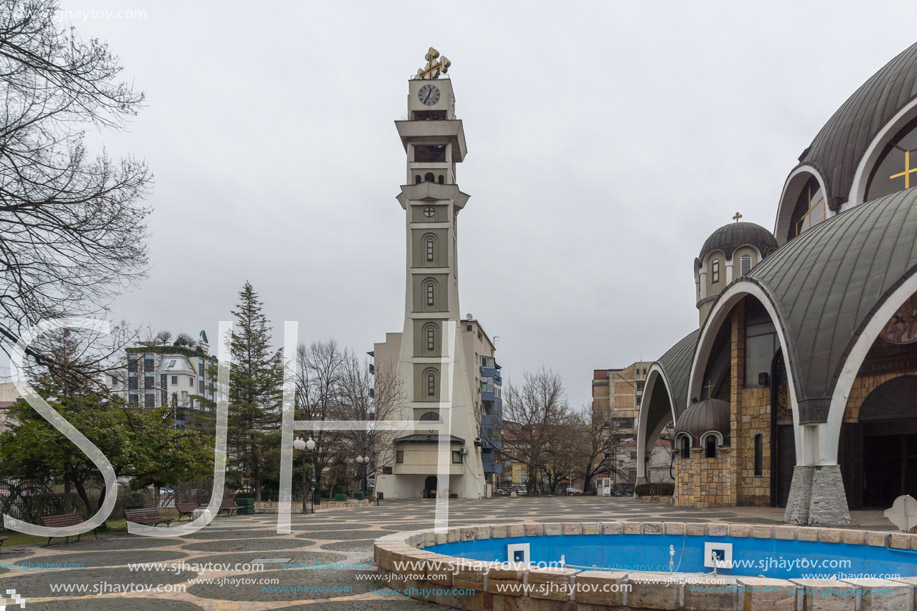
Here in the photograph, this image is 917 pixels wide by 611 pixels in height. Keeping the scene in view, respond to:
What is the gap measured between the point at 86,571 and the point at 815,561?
492 inches

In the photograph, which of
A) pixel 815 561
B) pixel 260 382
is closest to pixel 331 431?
pixel 260 382

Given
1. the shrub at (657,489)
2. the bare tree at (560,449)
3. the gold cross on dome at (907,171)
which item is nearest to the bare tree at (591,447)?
the bare tree at (560,449)

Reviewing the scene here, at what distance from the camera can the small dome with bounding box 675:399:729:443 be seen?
28.2m

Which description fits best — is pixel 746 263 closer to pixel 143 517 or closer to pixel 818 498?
pixel 818 498

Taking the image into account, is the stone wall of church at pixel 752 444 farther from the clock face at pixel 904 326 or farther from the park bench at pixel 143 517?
the park bench at pixel 143 517

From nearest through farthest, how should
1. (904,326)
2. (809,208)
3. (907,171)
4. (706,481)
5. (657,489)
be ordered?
1. (904,326)
2. (907,171)
3. (706,481)
4. (809,208)
5. (657,489)

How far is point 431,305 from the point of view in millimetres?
47094

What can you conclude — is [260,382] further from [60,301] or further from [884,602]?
[884,602]

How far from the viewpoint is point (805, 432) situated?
64.6ft

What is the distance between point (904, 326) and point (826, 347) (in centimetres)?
386

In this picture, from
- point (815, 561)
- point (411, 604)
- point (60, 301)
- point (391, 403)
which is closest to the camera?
point (411, 604)

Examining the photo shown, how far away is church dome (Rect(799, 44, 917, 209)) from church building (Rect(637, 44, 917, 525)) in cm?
6

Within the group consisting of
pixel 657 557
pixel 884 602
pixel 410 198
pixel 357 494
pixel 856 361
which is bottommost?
pixel 357 494

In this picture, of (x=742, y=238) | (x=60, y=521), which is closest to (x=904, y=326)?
(x=742, y=238)
